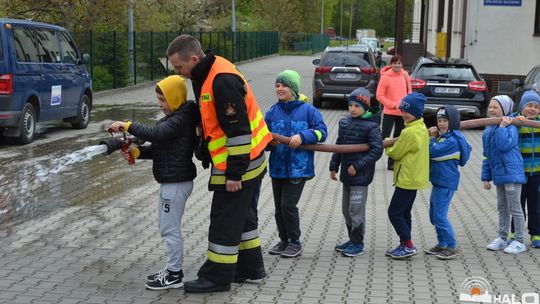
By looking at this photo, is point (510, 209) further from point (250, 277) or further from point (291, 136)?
point (250, 277)

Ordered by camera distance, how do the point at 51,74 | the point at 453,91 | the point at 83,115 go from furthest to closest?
the point at 453,91 → the point at 83,115 → the point at 51,74

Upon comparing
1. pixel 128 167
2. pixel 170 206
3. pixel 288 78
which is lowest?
pixel 128 167

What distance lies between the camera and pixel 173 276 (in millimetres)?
6273

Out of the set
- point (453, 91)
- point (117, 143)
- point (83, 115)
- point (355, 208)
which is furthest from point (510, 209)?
point (83, 115)

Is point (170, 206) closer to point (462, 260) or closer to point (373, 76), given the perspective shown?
point (462, 260)

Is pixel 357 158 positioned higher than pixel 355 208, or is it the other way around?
pixel 357 158

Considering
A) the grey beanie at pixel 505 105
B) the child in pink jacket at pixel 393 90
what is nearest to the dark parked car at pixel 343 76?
the child in pink jacket at pixel 393 90

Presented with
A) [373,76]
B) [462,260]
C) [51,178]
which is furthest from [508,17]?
[462,260]

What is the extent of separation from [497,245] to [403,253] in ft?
3.26

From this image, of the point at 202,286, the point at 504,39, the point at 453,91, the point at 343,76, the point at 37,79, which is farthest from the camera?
the point at 504,39

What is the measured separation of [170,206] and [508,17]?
1874 centimetres

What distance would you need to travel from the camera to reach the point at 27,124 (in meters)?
14.5

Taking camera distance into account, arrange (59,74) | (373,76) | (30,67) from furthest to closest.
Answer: (373,76), (59,74), (30,67)

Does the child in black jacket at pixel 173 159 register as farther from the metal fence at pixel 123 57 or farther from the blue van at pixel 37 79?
the metal fence at pixel 123 57
